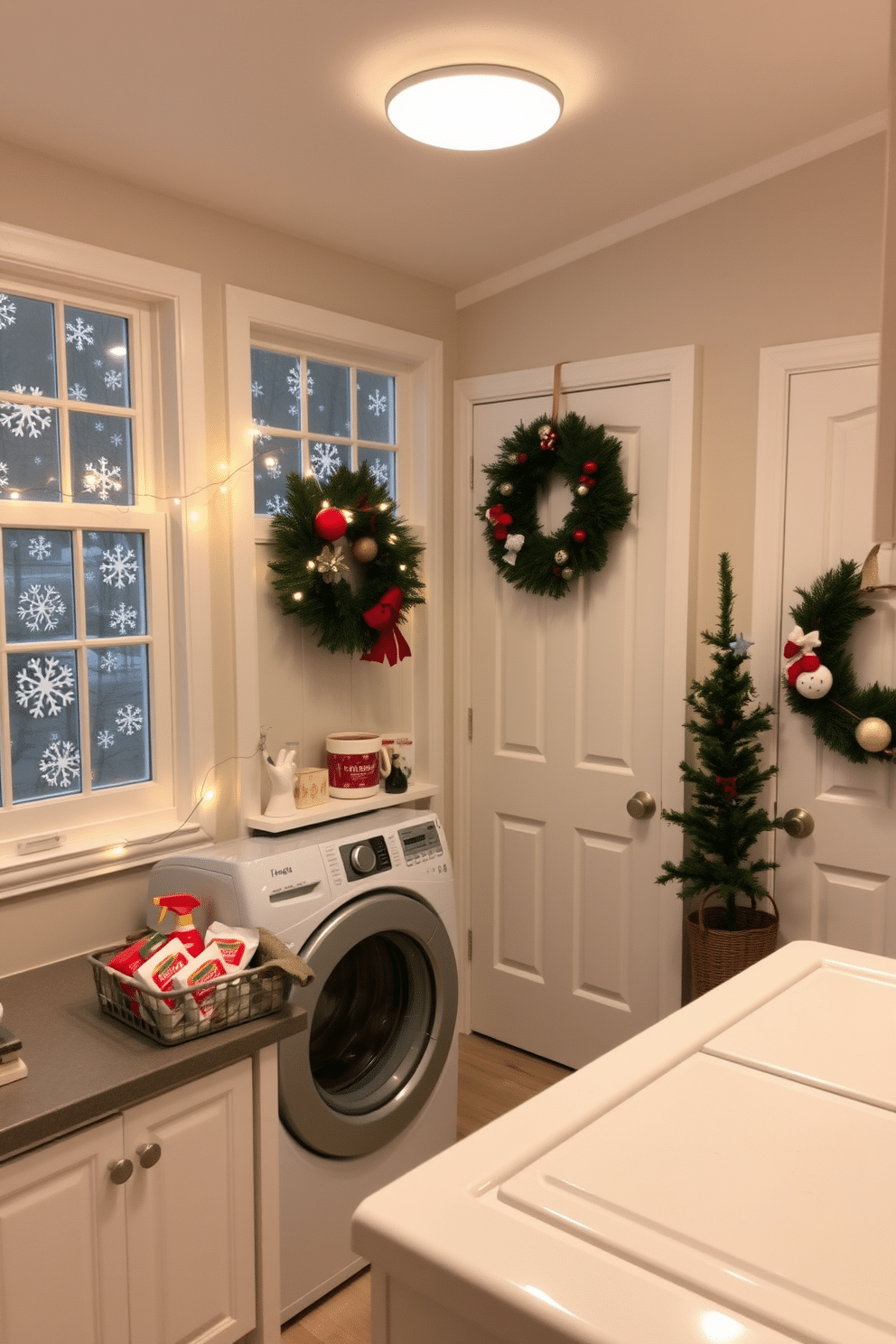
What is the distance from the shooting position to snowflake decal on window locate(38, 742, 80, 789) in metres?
2.40

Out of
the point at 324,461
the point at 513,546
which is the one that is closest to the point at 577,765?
the point at 513,546

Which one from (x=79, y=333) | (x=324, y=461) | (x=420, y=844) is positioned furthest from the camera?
(x=324, y=461)

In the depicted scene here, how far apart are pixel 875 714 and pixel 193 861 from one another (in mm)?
1677

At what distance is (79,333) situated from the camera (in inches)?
95.1

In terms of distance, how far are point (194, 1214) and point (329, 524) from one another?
1633mm

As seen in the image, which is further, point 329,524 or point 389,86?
point 329,524

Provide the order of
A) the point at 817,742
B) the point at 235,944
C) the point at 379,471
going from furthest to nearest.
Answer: the point at 379,471
the point at 817,742
the point at 235,944

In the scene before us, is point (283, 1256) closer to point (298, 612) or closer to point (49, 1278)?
point (49, 1278)

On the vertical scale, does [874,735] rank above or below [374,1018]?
above

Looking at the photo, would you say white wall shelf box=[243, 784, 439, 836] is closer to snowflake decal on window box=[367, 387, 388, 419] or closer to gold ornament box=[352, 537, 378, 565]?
gold ornament box=[352, 537, 378, 565]

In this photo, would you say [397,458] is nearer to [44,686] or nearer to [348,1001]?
[44,686]

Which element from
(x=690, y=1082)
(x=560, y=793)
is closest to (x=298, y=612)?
(x=560, y=793)

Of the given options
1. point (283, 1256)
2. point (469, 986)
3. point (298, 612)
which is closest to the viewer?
point (283, 1256)

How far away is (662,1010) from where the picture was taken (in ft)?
10.0
